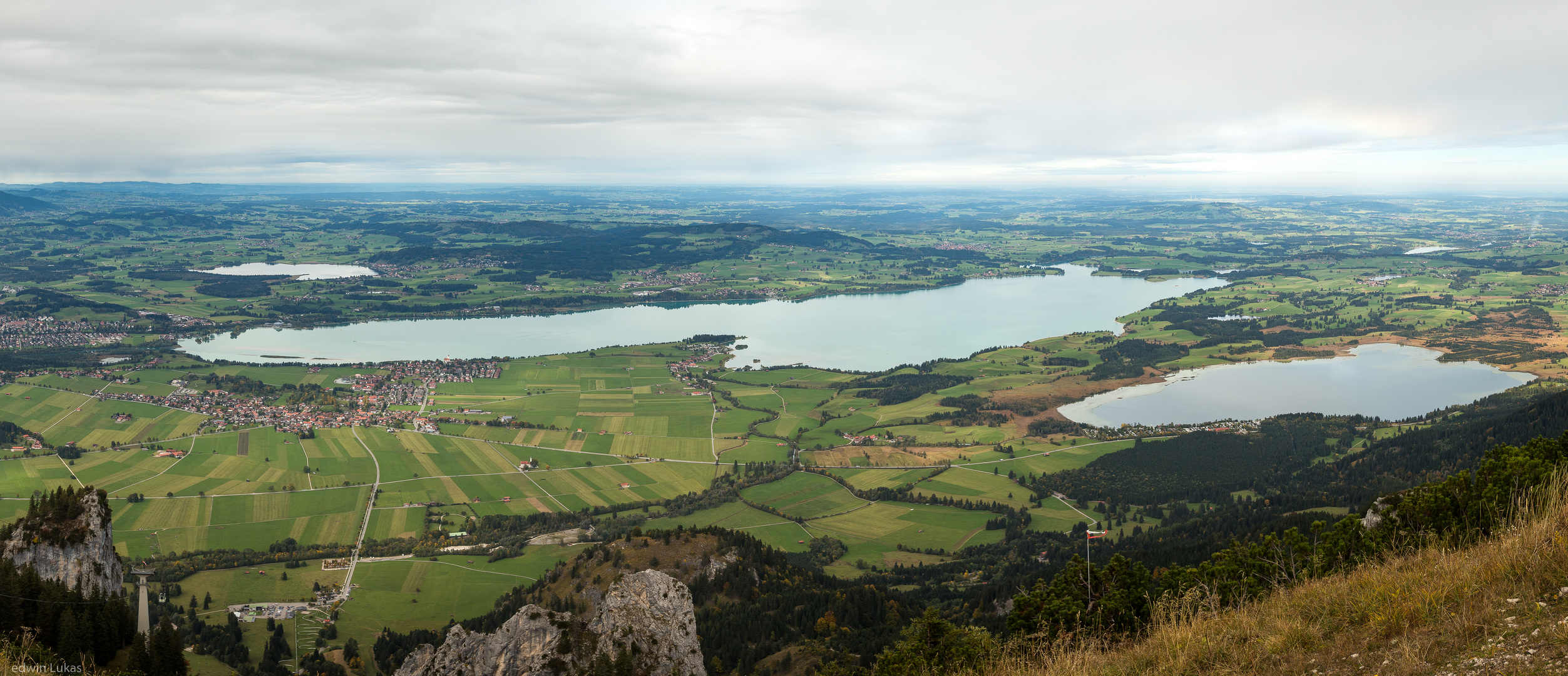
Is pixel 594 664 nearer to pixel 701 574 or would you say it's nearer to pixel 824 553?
pixel 701 574

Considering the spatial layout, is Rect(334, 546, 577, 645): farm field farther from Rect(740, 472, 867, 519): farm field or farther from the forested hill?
Rect(740, 472, 867, 519): farm field

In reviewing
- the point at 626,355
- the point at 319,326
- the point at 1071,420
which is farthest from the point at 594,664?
the point at 319,326

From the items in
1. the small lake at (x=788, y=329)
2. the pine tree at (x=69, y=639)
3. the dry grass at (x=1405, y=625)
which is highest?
the dry grass at (x=1405, y=625)

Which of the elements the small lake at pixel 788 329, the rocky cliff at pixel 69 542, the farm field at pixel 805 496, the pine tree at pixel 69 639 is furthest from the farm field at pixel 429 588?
the small lake at pixel 788 329

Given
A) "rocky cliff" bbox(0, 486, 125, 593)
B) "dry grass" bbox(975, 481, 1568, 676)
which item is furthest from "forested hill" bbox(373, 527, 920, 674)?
"dry grass" bbox(975, 481, 1568, 676)

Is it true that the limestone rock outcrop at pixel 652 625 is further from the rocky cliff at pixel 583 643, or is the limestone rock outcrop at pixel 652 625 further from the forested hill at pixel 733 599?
the forested hill at pixel 733 599

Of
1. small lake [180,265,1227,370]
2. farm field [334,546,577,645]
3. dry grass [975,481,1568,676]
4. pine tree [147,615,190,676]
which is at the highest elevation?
dry grass [975,481,1568,676]
